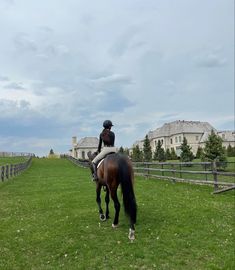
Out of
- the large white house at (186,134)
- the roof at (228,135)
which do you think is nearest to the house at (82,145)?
the large white house at (186,134)

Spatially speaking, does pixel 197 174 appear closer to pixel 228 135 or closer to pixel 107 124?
pixel 107 124

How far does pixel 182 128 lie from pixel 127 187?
289ft

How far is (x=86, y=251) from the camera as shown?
6.82 m

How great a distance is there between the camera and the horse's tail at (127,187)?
782 centimetres

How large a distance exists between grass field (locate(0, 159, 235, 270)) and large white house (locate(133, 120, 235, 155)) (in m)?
81.3

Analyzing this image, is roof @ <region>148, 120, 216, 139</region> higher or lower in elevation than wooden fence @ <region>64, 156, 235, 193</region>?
higher

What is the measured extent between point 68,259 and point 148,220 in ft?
11.3

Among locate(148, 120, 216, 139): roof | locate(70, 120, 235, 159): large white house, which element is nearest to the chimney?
locate(70, 120, 235, 159): large white house

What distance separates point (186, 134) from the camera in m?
93.8

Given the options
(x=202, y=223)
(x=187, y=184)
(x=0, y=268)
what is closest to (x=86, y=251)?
(x=0, y=268)

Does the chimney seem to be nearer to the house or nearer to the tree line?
the house

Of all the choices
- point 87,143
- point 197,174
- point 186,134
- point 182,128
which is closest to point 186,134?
point 186,134

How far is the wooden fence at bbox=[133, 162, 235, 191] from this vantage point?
14586 mm

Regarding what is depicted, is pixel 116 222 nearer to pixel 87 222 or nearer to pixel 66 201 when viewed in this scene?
pixel 87 222
